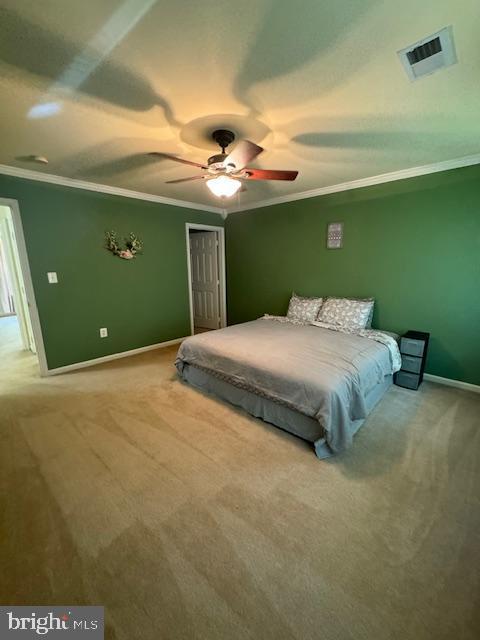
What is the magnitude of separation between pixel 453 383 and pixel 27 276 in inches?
198

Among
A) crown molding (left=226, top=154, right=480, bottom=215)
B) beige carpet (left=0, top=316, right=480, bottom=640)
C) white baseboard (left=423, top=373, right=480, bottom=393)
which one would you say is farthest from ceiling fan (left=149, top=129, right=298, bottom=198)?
white baseboard (left=423, top=373, right=480, bottom=393)

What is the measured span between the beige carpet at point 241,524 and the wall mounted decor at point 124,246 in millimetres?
2201

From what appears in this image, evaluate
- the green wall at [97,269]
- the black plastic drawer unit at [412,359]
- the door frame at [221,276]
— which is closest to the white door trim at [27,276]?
the green wall at [97,269]

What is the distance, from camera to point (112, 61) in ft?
4.31

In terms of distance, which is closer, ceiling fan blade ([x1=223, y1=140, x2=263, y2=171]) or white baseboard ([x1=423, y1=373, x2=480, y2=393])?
ceiling fan blade ([x1=223, y1=140, x2=263, y2=171])

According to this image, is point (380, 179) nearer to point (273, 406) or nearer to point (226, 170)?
point (226, 170)

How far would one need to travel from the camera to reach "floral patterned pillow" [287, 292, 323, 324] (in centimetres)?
362

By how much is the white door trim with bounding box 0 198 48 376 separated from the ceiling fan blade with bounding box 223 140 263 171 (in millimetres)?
2591

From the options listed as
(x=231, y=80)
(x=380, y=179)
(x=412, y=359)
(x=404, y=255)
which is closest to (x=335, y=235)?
(x=380, y=179)

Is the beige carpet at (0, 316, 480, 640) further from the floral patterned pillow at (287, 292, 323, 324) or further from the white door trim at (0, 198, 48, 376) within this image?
the floral patterned pillow at (287, 292, 323, 324)

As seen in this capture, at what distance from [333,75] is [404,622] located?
8.47 ft

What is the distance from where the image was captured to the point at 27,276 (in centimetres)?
300

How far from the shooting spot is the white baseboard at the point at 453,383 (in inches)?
111

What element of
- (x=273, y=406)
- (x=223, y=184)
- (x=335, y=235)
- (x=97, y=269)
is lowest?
(x=273, y=406)
